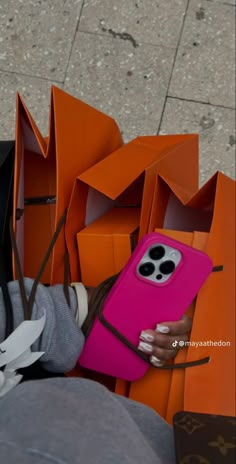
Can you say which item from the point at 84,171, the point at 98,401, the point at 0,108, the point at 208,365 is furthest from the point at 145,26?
the point at 98,401

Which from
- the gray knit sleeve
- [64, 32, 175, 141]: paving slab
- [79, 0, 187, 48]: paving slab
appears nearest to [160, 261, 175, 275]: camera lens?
the gray knit sleeve

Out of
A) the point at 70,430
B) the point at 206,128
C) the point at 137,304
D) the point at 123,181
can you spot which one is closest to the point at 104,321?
the point at 137,304

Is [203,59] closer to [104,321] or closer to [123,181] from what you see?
[123,181]

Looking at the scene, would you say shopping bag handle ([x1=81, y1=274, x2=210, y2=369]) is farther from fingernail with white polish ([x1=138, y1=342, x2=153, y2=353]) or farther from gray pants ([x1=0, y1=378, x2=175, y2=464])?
gray pants ([x1=0, y1=378, x2=175, y2=464])

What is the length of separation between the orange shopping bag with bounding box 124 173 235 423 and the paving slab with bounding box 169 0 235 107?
490 mm

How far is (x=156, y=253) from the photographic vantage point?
2.08ft

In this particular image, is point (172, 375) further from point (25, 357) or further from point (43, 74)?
point (43, 74)

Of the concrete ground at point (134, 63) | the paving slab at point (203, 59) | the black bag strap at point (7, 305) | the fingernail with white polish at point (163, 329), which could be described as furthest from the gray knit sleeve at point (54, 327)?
the paving slab at point (203, 59)

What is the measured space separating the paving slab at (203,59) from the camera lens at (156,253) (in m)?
0.61

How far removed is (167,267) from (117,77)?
612 millimetres

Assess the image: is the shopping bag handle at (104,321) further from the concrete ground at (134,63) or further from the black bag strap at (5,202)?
the concrete ground at (134,63)

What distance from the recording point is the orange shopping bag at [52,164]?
652mm

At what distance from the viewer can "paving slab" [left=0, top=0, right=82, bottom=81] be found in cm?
109

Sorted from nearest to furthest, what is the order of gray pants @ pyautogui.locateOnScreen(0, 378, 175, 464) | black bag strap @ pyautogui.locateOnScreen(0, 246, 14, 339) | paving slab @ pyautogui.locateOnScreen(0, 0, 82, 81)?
gray pants @ pyautogui.locateOnScreen(0, 378, 175, 464) → black bag strap @ pyautogui.locateOnScreen(0, 246, 14, 339) → paving slab @ pyautogui.locateOnScreen(0, 0, 82, 81)
